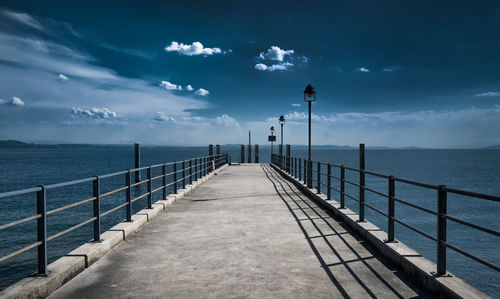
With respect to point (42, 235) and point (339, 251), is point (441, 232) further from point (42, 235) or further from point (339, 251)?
point (42, 235)

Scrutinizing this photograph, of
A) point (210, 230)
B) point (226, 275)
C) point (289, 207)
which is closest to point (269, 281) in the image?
point (226, 275)

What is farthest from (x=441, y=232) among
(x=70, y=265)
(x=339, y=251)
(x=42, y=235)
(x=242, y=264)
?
(x=42, y=235)

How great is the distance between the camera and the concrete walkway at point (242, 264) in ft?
13.9

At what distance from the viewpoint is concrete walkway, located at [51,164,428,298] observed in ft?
13.9

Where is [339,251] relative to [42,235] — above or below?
below

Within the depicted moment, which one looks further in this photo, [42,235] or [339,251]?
[339,251]

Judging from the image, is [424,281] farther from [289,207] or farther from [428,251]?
[428,251]

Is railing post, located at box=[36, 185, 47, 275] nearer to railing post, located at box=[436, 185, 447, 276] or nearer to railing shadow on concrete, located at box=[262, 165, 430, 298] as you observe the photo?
railing shadow on concrete, located at box=[262, 165, 430, 298]

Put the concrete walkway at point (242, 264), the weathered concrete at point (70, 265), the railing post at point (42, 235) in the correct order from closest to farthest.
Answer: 1. the weathered concrete at point (70, 265)
2. the concrete walkway at point (242, 264)
3. the railing post at point (42, 235)

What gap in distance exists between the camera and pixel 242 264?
521 cm

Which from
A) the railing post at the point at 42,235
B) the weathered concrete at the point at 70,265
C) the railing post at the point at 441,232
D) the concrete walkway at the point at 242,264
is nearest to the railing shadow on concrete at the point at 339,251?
the concrete walkway at the point at 242,264

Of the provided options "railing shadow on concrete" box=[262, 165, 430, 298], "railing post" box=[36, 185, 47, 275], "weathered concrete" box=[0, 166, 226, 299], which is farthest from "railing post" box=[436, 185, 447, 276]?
"railing post" box=[36, 185, 47, 275]

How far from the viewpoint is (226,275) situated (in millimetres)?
4754

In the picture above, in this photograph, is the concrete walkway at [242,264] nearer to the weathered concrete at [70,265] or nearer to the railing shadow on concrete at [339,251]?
the railing shadow on concrete at [339,251]
